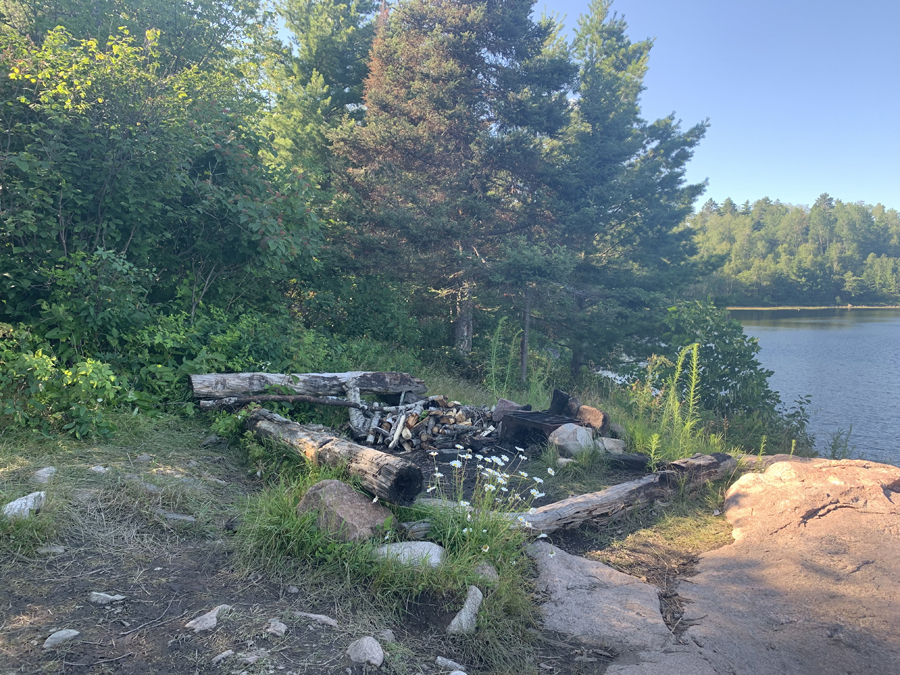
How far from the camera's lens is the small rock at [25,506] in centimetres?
326

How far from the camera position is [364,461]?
4051 millimetres

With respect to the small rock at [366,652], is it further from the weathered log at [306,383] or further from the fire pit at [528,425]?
the fire pit at [528,425]

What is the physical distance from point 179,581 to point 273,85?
15110 mm

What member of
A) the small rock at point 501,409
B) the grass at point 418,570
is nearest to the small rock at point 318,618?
the grass at point 418,570

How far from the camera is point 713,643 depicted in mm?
3025

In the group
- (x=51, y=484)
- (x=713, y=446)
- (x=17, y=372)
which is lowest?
(x=713, y=446)

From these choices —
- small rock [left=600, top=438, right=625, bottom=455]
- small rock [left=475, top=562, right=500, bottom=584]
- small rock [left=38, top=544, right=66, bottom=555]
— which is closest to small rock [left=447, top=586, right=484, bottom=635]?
small rock [left=475, top=562, right=500, bottom=584]

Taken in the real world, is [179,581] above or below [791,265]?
below

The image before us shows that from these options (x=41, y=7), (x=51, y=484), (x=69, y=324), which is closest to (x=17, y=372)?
(x=69, y=324)

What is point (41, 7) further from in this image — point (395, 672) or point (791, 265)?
point (791, 265)

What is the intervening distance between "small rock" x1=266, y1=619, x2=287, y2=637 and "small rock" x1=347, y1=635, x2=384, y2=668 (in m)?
0.34

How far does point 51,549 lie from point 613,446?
5.54 meters

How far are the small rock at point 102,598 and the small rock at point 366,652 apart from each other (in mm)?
1250

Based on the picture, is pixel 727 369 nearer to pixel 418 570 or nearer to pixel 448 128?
pixel 448 128
